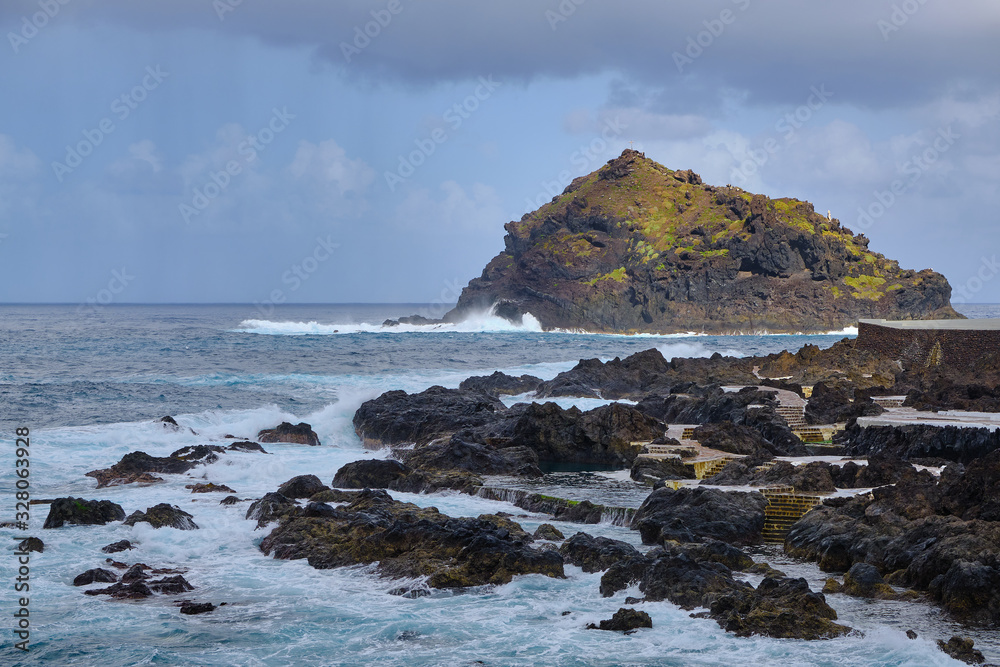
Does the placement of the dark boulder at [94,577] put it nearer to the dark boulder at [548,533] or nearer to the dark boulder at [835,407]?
the dark boulder at [548,533]

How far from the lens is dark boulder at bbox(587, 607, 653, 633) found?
11023mm

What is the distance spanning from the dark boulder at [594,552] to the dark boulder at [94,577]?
6.57 metres

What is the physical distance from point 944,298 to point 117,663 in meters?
120

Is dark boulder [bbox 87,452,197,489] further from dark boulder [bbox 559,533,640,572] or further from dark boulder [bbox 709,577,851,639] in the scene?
dark boulder [bbox 709,577,851,639]

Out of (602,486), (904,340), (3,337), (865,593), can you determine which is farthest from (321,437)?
(3,337)

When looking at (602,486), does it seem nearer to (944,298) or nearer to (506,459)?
(506,459)

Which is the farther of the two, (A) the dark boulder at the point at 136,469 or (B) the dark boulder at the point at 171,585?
(A) the dark boulder at the point at 136,469

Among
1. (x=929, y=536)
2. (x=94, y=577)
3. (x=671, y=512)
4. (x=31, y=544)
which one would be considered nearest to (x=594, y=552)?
(x=671, y=512)

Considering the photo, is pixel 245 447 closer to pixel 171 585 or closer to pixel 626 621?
pixel 171 585

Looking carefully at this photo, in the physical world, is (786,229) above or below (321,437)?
above

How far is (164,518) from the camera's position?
631 inches

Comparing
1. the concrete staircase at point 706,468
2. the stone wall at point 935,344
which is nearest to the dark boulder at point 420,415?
the concrete staircase at point 706,468

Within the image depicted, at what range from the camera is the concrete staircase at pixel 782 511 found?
15.4 metres

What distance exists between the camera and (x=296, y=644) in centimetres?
1095
